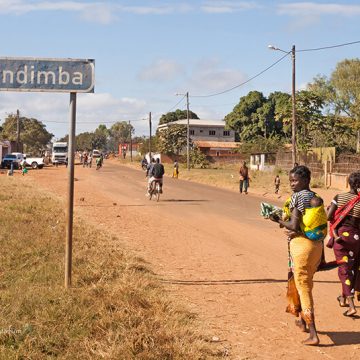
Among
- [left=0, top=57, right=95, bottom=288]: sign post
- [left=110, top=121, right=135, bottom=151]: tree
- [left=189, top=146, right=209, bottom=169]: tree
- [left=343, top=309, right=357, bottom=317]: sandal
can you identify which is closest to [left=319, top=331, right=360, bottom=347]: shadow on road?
[left=343, top=309, right=357, bottom=317]: sandal

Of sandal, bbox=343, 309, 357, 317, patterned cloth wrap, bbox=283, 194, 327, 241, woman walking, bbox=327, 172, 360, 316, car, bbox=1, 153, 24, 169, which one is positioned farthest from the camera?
car, bbox=1, 153, 24, 169

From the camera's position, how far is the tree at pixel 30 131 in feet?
333

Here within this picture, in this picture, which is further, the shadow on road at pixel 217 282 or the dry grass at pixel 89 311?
the shadow on road at pixel 217 282

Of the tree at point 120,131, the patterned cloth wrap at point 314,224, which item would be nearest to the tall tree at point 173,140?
the patterned cloth wrap at point 314,224

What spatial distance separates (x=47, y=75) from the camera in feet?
19.4

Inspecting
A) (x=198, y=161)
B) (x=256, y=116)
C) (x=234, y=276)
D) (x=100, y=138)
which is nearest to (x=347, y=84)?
(x=198, y=161)

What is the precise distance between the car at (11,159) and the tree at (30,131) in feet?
163

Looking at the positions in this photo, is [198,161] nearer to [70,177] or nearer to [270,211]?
[70,177]

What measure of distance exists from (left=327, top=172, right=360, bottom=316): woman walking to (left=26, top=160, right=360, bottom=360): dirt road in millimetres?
343

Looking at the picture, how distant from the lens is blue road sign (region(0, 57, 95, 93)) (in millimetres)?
5883

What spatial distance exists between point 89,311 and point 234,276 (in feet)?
10.1

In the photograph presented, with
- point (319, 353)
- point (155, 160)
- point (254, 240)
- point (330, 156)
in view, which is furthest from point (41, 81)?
point (330, 156)

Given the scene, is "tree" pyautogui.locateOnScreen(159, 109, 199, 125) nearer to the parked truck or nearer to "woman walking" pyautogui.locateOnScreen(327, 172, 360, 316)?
the parked truck

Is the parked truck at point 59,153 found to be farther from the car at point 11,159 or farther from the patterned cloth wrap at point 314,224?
the patterned cloth wrap at point 314,224
